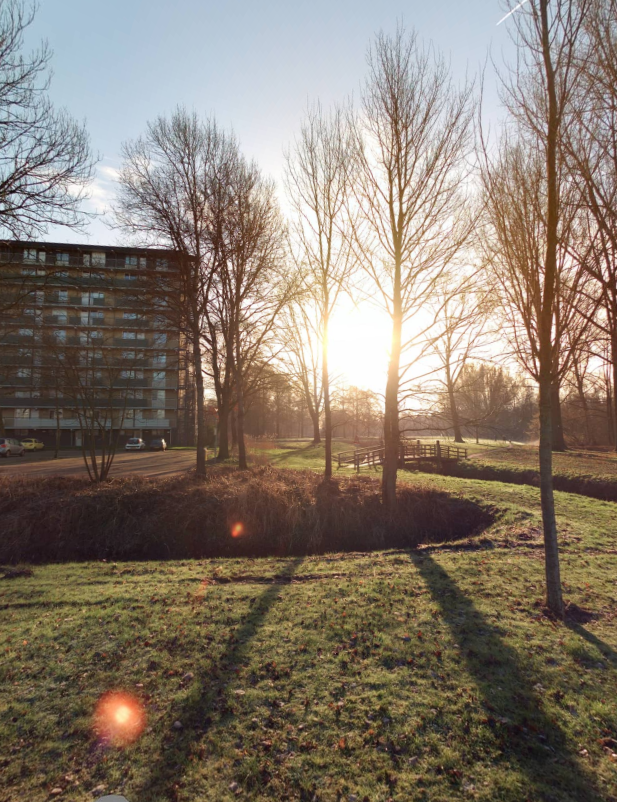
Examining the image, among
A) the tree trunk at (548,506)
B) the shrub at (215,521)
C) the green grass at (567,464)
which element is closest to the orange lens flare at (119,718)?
the tree trunk at (548,506)

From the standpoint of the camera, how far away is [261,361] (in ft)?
74.4

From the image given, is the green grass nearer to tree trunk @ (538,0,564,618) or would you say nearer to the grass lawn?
tree trunk @ (538,0,564,618)

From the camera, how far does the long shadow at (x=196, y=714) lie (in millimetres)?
2965

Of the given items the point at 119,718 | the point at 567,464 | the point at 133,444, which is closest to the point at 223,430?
the point at 567,464

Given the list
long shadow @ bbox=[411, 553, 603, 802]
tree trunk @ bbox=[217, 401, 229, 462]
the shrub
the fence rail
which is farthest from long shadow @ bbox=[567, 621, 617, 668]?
tree trunk @ bbox=[217, 401, 229, 462]

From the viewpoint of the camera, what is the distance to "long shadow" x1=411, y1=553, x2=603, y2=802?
9.64 ft

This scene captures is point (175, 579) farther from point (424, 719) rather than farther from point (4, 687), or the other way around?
point (424, 719)

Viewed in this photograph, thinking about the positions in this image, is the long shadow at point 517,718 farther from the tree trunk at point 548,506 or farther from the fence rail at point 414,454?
the fence rail at point 414,454

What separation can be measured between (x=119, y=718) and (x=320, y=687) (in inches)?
66.6

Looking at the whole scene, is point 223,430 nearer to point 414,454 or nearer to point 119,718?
point 414,454

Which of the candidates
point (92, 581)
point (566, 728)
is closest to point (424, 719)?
point (566, 728)

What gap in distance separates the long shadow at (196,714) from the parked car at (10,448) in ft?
111

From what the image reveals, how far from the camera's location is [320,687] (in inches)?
159

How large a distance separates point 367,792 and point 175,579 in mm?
5198
